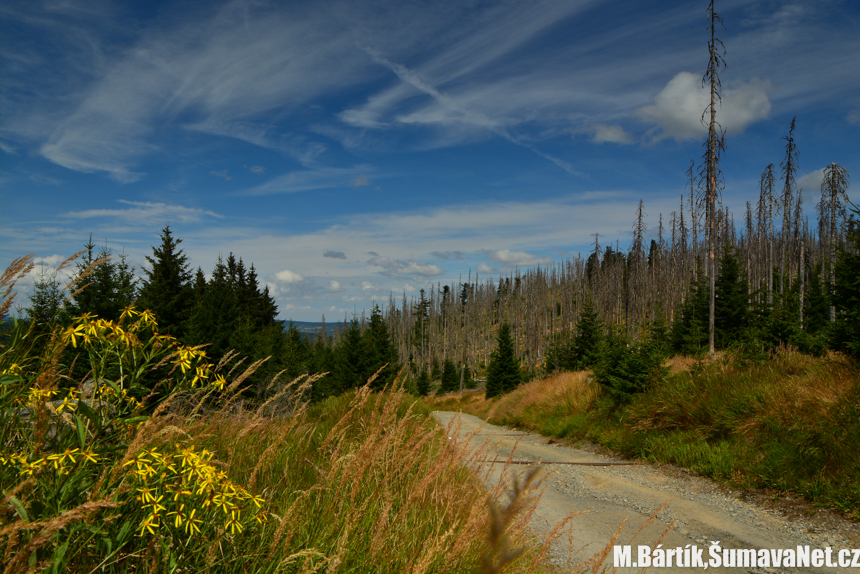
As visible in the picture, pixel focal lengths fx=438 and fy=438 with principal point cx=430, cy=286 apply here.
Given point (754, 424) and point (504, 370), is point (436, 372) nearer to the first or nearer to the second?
point (504, 370)

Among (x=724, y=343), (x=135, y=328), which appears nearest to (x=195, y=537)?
(x=135, y=328)

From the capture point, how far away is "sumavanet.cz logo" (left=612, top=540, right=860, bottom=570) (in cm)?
454

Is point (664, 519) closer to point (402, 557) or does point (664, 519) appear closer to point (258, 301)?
point (402, 557)

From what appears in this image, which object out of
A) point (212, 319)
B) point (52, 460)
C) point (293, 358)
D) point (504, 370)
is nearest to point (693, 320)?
point (504, 370)

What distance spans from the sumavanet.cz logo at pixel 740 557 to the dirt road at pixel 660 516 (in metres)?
0.05

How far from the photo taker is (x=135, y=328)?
225cm

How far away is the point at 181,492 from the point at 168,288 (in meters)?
29.5

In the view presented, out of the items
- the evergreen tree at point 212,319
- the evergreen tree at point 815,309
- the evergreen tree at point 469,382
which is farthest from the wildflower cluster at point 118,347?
the evergreen tree at point 469,382

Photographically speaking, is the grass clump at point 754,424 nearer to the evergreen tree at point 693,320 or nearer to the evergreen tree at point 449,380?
A: the evergreen tree at point 693,320

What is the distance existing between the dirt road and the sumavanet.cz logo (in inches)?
1.9

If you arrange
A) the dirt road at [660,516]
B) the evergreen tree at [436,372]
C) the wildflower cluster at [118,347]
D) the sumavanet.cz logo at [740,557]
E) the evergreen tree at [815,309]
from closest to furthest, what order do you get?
the wildflower cluster at [118,347] → the sumavanet.cz logo at [740,557] → the dirt road at [660,516] → the evergreen tree at [815,309] → the evergreen tree at [436,372]

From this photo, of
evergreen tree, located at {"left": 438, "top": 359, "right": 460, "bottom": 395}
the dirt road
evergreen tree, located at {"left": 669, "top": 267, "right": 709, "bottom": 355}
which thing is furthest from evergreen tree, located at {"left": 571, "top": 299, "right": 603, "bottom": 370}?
evergreen tree, located at {"left": 438, "top": 359, "right": 460, "bottom": 395}

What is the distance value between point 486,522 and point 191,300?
3016 centimetres

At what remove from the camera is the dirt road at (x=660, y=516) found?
4859 mm
